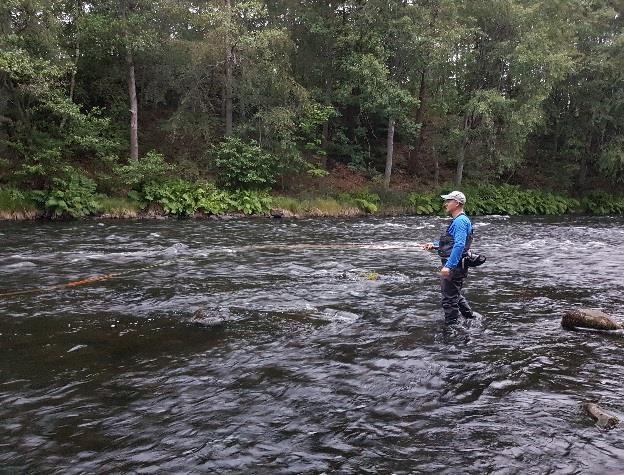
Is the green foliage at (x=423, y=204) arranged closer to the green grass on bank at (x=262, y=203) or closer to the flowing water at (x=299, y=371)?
the green grass on bank at (x=262, y=203)

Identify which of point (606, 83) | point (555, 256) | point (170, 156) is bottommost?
point (555, 256)

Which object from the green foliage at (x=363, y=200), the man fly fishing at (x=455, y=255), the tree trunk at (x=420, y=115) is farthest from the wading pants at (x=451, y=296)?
the tree trunk at (x=420, y=115)

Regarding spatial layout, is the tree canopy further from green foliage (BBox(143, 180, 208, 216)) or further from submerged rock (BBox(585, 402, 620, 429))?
submerged rock (BBox(585, 402, 620, 429))

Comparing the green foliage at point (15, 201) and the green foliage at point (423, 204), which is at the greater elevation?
the green foliage at point (15, 201)

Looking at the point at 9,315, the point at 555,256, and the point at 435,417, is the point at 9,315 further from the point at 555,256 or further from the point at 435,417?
the point at 555,256

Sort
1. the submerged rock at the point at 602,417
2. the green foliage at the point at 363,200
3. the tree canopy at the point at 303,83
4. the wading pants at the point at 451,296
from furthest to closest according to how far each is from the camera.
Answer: the green foliage at the point at 363,200, the tree canopy at the point at 303,83, the wading pants at the point at 451,296, the submerged rock at the point at 602,417

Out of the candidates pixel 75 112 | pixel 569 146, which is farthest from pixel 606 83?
pixel 75 112

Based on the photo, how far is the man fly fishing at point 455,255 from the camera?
813 cm

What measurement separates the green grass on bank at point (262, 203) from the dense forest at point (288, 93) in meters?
0.19

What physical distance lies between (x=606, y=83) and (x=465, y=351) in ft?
114

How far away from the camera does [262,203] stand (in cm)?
2736

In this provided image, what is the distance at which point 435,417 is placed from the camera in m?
5.48

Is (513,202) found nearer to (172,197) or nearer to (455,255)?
(172,197)

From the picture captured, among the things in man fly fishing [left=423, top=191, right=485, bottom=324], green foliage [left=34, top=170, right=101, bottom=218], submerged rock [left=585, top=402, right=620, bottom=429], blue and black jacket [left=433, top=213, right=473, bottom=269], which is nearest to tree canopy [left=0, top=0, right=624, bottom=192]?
green foliage [left=34, top=170, right=101, bottom=218]
